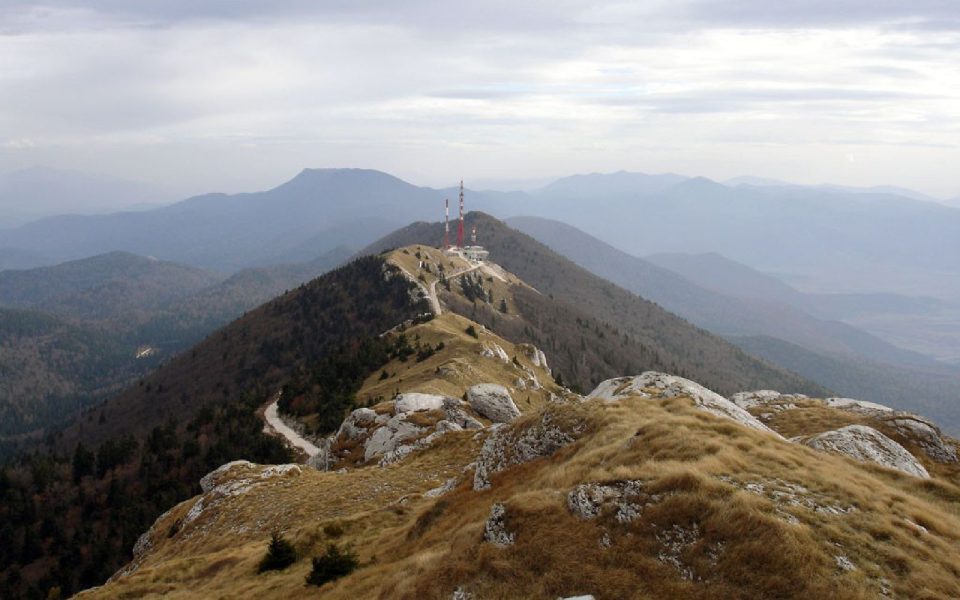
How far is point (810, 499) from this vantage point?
759 inches

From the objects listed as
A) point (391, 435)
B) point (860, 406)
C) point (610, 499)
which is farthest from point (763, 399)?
point (610, 499)

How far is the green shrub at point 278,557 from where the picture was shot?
31.6m

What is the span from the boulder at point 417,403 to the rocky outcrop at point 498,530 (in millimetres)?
48241

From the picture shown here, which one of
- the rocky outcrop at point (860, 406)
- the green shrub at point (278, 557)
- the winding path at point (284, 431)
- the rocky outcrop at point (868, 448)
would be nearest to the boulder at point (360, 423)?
the winding path at point (284, 431)

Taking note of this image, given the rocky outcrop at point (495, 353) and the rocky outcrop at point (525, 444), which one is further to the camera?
the rocky outcrop at point (495, 353)

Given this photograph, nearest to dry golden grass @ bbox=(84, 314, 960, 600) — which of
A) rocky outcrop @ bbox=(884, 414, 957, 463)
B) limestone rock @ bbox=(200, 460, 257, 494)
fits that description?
rocky outcrop @ bbox=(884, 414, 957, 463)

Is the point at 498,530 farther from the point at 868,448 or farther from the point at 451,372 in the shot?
the point at 451,372

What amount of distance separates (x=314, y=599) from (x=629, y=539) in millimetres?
14638

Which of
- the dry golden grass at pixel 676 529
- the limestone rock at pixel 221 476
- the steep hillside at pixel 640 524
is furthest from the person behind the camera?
the limestone rock at pixel 221 476

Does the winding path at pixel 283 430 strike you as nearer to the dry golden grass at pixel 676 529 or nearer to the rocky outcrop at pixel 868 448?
the dry golden grass at pixel 676 529

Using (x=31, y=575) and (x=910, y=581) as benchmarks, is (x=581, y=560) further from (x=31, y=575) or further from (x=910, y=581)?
(x=31, y=575)

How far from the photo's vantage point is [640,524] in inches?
718

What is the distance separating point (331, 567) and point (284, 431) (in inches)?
3425

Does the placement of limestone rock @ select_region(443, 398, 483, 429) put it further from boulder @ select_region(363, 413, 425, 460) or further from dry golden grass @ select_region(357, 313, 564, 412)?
dry golden grass @ select_region(357, 313, 564, 412)
